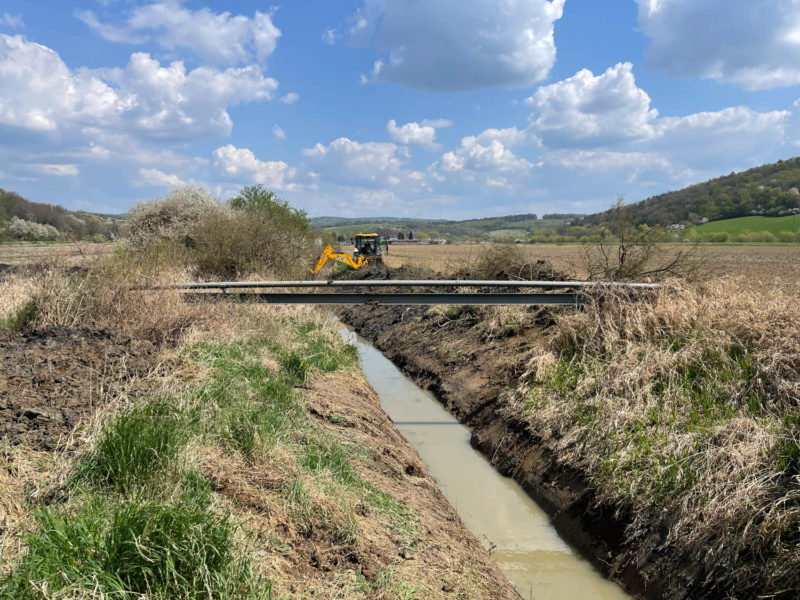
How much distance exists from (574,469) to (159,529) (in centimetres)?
597

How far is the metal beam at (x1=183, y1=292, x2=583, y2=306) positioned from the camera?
1139cm

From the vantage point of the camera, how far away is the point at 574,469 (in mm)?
7691

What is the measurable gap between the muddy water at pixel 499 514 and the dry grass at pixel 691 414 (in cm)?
87

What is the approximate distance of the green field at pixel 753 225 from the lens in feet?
188

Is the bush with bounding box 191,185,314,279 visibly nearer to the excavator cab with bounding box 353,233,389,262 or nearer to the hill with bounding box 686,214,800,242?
the excavator cab with bounding box 353,233,389,262

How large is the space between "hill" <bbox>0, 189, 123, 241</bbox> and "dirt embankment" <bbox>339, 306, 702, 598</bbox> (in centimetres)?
1371

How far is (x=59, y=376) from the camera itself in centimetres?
575

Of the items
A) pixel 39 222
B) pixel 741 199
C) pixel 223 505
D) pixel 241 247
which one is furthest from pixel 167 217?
pixel 741 199

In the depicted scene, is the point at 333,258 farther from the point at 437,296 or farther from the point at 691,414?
the point at 691,414

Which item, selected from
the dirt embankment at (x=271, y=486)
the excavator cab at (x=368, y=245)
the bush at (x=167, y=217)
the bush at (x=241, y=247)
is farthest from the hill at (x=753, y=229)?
the dirt embankment at (x=271, y=486)

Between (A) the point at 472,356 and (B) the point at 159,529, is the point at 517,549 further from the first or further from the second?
(A) the point at 472,356

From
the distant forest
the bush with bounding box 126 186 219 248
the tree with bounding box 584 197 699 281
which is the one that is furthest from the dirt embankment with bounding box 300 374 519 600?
the bush with bounding box 126 186 219 248

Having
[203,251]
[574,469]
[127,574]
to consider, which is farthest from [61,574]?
[203,251]

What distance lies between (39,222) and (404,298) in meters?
31.3
